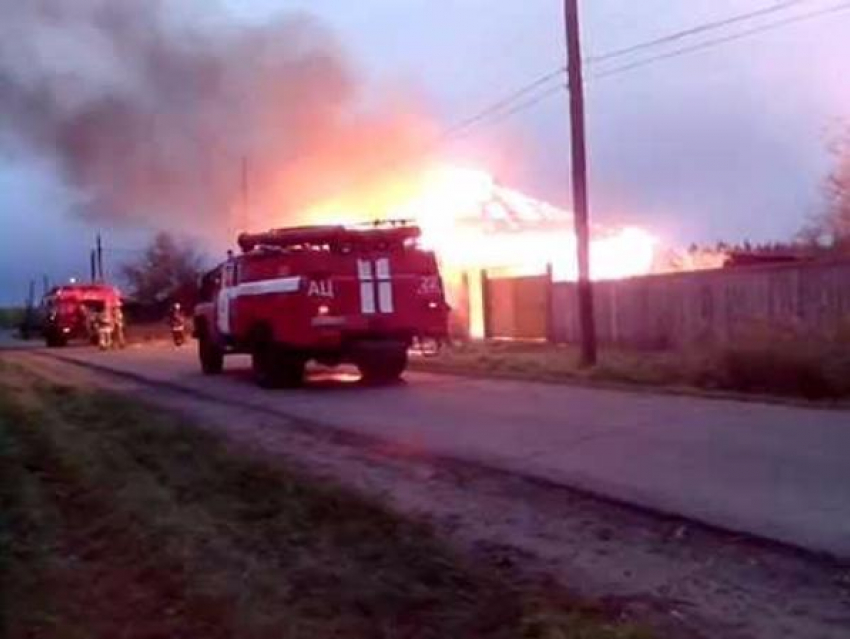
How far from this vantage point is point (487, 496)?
9.77 m

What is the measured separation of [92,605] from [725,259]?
108 feet

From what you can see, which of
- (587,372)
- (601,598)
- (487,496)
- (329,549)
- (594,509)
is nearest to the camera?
(601,598)

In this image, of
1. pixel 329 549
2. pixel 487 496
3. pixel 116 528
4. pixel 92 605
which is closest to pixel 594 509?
pixel 487 496

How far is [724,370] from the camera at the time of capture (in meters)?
17.2

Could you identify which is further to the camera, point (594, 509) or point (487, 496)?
point (487, 496)

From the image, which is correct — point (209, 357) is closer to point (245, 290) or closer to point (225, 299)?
point (225, 299)

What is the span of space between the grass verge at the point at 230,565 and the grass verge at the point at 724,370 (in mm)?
7207

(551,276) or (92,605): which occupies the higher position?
(551,276)

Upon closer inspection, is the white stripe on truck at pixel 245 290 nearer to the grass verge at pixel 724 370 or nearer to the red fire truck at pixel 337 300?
the red fire truck at pixel 337 300

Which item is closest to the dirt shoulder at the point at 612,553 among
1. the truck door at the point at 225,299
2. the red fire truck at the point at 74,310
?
the truck door at the point at 225,299

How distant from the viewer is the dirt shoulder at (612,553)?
6.26 m

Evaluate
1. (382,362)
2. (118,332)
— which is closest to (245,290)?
(382,362)

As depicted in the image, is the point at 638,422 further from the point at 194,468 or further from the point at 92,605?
the point at 92,605

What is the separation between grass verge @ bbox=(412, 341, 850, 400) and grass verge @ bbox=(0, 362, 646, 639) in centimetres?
721
